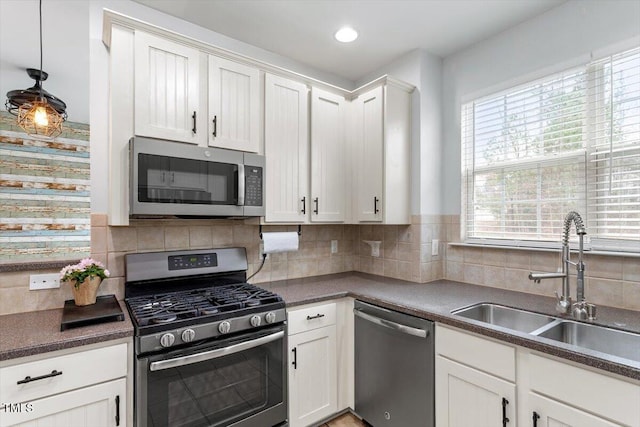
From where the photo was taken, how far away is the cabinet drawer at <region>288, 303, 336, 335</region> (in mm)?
1933

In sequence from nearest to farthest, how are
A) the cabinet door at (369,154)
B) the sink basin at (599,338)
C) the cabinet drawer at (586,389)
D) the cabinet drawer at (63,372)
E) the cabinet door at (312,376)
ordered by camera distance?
the cabinet drawer at (586,389) < the cabinet drawer at (63,372) < the sink basin at (599,338) < the cabinet door at (312,376) < the cabinet door at (369,154)

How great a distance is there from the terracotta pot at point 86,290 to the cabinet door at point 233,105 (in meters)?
0.95

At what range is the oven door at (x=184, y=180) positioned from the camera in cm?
168

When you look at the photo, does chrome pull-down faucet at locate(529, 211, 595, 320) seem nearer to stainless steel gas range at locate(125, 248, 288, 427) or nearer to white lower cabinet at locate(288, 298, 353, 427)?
white lower cabinet at locate(288, 298, 353, 427)

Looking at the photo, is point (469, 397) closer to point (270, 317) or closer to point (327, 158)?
point (270, 317)

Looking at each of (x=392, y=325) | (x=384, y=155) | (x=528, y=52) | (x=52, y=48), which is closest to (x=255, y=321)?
(x=392, y=325)

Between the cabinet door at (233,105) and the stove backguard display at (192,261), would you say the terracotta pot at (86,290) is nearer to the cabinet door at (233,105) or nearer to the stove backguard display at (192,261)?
the stove backguard display at (192,261)

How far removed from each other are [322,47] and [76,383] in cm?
246

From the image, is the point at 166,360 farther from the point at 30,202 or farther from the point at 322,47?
the point at 322,47

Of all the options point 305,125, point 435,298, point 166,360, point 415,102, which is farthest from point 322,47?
point 166,360

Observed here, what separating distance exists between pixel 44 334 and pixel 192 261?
84cm

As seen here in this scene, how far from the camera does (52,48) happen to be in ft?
5.80

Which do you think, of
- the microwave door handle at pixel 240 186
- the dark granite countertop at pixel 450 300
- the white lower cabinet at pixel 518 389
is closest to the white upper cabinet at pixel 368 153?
the dark granite countertop at pixel 450 300

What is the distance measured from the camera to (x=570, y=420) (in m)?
1.20
